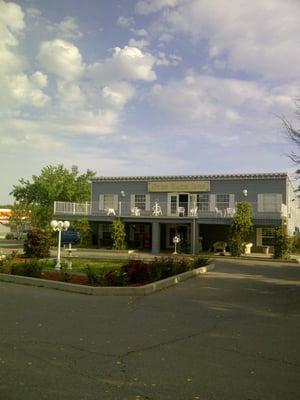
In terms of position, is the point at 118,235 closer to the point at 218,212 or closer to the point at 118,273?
the point at 218,212

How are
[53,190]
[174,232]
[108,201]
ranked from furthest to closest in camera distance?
[53,190]
[108,201]
[174,232]

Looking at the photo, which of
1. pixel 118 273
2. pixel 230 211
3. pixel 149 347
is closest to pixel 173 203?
pixel 230 211

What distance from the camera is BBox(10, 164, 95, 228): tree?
50594mm

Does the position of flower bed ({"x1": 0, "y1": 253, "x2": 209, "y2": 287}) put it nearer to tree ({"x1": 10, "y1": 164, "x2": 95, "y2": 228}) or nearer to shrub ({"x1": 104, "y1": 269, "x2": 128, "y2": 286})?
shrub ({"x1": 104, "y1": 269, "x2": 128, "y2": 286})

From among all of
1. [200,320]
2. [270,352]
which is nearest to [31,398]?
[270,352]

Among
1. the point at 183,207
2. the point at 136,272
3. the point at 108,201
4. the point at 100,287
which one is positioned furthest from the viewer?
the point at 108,201

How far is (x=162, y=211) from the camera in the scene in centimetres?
3375

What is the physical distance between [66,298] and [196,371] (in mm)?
6840

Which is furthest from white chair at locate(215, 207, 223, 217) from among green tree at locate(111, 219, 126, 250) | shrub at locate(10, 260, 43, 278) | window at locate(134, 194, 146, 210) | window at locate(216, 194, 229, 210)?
shrub at locate(10, 260, 43, 278)

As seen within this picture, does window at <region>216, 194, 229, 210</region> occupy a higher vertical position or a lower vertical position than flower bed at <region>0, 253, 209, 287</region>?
higher

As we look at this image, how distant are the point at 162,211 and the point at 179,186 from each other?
2302mm

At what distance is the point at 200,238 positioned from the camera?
33344 millimetres

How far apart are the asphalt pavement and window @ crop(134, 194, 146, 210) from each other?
2234 centimetres

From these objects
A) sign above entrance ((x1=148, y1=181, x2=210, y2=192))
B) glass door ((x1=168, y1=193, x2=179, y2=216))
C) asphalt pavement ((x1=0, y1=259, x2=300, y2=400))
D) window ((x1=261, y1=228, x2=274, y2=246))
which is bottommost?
asphalt pavement ((x1=0, y1=259, x2=300, y2=400))
